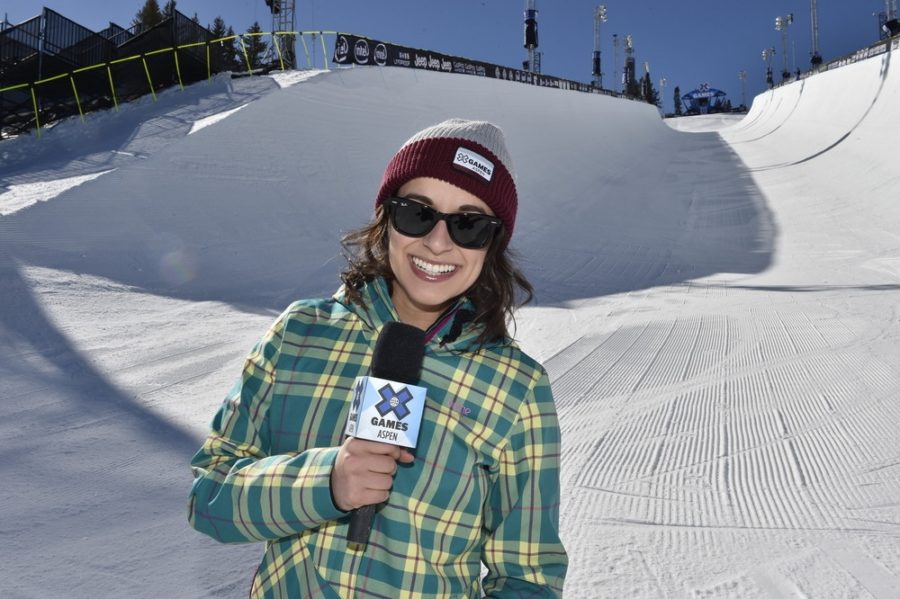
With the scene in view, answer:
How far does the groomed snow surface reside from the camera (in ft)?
9.32

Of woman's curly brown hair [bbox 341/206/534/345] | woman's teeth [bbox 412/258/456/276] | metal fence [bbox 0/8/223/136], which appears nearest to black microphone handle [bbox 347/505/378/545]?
woman's curly brown hair [bbox 341/206/534/345]

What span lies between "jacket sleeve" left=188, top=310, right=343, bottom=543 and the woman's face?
296 millimetres

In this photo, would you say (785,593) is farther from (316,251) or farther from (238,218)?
(238,218)

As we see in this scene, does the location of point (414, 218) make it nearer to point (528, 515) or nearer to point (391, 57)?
point (528, 515)

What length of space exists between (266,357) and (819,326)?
629cm

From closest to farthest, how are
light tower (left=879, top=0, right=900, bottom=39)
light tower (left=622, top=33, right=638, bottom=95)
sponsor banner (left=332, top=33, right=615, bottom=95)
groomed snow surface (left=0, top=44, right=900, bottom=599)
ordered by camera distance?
1. groomed snow surface (left=0, top=44, right=900, bottom=599)
2. sponsor banner (left=332, top=33, right=615, bottom=95)
3. light tower (left=879, top=0, right=900, bottom=39)
4. light tower (left=622, top=33, right=638, bottom=95)

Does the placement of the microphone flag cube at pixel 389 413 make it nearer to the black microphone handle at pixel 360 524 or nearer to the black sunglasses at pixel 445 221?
the black microphone handle at pixel 360 524

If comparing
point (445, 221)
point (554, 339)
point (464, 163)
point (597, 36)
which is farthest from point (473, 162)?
point (597, 36)

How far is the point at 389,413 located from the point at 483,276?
25.5 inches

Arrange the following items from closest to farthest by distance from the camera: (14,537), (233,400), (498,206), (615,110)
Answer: (233,400) < (498,206) < (14,537) < (615,110)

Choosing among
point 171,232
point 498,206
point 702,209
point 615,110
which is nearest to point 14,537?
point 498,206

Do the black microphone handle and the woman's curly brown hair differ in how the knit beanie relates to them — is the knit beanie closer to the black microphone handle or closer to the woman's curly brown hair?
the woman's curly brown hair

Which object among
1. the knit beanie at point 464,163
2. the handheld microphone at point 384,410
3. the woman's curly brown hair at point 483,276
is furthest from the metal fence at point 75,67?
the handheld microphone at point 384,410

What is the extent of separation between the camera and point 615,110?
34.8m
